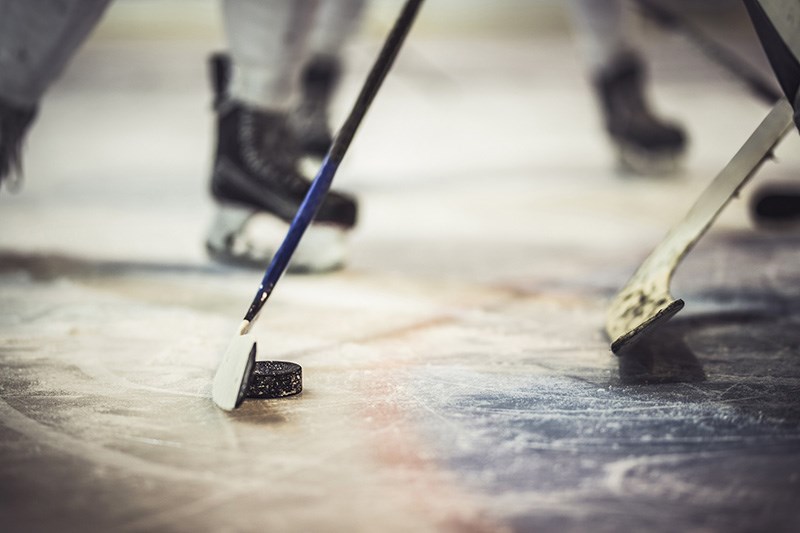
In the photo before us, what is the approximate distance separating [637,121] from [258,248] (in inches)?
56.2

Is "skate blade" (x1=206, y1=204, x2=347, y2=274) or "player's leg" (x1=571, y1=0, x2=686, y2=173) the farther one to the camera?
"player's leg" (x1=571, y1=0, x2=686, y2=173)

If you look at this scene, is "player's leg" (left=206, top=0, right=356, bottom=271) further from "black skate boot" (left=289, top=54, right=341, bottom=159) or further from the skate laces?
"black skate boot" (left=289, top=54, right=341, bottom=159)

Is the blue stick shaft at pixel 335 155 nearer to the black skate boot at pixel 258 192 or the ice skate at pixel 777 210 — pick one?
the black skate boot at pixel 258 192

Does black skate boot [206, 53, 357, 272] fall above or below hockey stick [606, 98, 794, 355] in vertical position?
below

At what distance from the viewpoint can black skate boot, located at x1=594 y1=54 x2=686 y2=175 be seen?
9.86 feet

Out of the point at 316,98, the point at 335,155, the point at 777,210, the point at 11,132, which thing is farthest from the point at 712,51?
the point at 11,132

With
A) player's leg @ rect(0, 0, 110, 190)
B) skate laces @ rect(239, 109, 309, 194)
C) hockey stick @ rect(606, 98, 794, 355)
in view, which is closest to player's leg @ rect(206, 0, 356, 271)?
skate laces @ rect(239, 109, 309, 194)

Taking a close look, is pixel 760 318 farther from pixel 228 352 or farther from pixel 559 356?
pixel 228 352

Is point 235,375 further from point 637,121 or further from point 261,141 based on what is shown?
point 637,121

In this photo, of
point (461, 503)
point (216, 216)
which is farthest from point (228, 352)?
point (216, 216)

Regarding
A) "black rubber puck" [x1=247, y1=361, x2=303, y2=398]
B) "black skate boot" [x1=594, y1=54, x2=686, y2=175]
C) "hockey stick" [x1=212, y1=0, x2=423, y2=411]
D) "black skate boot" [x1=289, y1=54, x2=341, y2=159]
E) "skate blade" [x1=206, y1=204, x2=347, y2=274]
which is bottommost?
"black skate boot" [x1=289, y1=54, x2=341, y2=159]

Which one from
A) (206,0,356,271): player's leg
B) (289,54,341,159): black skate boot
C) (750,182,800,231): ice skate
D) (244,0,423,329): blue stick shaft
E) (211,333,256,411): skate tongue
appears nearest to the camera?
(211,333,256,411): skate tongue

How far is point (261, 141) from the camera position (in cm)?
196

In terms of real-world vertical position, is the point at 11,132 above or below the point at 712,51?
below
